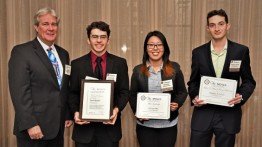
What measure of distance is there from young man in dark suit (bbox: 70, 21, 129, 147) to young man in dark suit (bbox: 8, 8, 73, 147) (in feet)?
0.37

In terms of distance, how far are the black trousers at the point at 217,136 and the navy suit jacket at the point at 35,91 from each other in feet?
4.17

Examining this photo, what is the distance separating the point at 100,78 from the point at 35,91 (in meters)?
0.55

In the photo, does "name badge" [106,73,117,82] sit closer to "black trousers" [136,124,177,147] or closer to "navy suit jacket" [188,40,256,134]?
"black trousers" [136,124,177,147]

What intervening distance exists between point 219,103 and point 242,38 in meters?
1.39

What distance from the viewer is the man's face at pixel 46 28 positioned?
2482mm

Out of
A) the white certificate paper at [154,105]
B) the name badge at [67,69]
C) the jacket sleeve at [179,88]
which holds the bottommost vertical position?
the white certificate paper at [154,105]

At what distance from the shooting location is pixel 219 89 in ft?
8.50

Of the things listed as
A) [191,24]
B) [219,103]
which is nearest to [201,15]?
[191,24]

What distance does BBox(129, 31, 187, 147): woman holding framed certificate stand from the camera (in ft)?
8.52

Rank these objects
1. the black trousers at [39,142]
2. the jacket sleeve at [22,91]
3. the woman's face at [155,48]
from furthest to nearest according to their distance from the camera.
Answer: the woman's face at [155,48], the black trousers at [39,142], the jacket sleeve at [22,91]

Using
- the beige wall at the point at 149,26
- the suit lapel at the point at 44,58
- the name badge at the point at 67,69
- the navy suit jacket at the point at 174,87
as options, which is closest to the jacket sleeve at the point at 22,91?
the suit lapel at the point at 44,58

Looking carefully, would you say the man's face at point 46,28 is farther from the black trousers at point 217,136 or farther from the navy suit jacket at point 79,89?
the black trousers at point 217,136

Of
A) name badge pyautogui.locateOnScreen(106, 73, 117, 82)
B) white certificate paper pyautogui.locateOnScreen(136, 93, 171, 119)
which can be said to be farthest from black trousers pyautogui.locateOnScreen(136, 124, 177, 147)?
name badge pyautogui.locateOnScreen(106, 73, 117, 82)

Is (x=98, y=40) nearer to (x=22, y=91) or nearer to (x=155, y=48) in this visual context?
(x=155, y=48)
